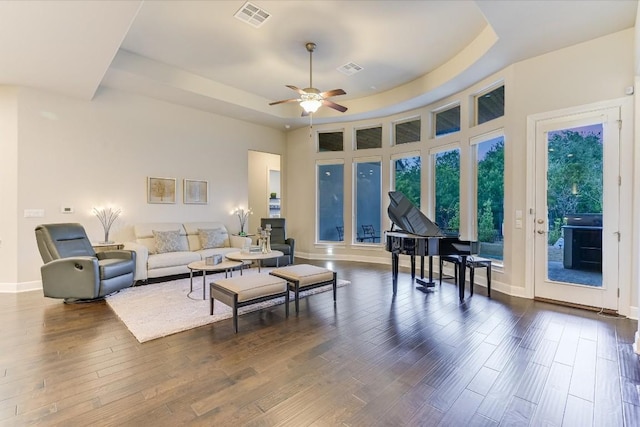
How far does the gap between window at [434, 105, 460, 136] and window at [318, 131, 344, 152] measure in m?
2.41

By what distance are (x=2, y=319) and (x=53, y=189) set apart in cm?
239

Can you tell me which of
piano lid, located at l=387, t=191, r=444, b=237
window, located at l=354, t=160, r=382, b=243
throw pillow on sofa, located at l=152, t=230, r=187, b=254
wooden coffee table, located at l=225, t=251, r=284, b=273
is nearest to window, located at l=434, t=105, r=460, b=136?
window, located at l=354, t=160, r=382, b=243

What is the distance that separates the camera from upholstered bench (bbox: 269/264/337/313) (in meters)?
3.74

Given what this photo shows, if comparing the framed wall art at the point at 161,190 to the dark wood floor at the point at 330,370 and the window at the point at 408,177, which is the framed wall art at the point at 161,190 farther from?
the window at the point at 408,177

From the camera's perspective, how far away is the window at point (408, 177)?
6742mm

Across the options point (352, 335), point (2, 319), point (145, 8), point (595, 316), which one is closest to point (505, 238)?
point (595, 316)

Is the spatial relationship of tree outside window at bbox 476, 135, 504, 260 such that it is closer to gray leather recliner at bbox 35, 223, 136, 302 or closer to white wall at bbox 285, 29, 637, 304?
white wall at bbox 285, 29, 637, 304

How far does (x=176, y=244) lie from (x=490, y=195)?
5723 mm

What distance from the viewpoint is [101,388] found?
7.06ft

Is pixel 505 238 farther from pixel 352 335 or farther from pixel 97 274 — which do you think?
pixel 97 274

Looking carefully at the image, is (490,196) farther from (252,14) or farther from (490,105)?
(252,14)

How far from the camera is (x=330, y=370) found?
2.41 meters

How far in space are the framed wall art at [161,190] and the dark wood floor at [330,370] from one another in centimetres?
276

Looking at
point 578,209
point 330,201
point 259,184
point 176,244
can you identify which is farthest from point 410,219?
point 259,184
